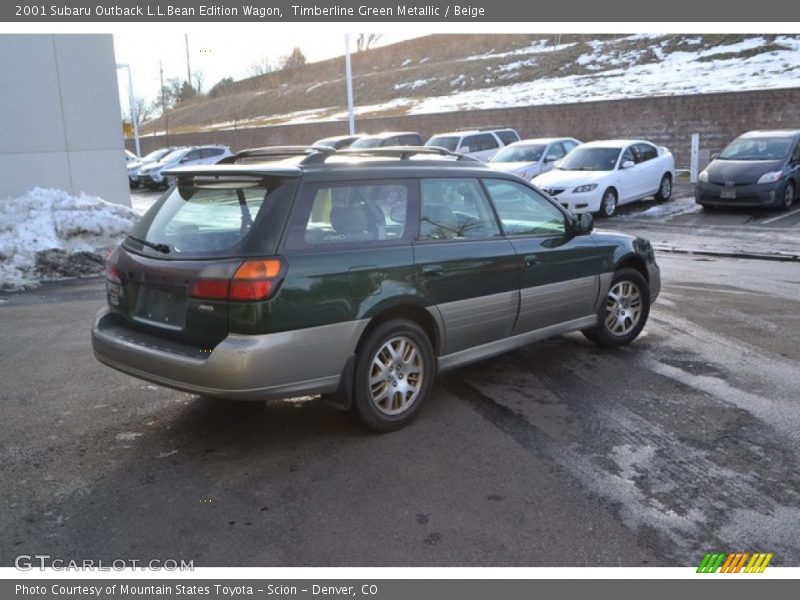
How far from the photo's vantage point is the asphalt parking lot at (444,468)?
11.1 feet

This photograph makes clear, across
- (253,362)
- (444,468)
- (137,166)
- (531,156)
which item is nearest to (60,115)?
(531,156)

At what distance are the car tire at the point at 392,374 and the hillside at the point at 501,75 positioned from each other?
28856mm

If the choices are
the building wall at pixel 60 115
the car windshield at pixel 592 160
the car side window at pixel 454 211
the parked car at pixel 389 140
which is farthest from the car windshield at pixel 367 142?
the car side window at pixel 454 211

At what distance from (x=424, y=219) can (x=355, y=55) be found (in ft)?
227

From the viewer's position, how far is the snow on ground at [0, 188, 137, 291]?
10.6 metres

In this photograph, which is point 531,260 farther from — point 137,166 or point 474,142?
point 137,166

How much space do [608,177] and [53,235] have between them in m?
11.7

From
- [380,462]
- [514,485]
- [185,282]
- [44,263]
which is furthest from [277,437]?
[44,263]

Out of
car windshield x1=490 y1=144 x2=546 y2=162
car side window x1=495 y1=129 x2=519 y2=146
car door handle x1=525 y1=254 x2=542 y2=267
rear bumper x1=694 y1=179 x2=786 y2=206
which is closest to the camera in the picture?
car door handle x1=525 y1=254 x2=542 y2=267

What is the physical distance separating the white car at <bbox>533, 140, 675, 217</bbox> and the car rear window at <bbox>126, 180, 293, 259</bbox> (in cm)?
1247

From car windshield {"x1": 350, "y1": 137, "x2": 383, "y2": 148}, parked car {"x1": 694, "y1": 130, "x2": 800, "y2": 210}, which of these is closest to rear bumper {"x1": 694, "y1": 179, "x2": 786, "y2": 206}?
parked car {"x1": 694, "y1": 130, "x2": 800, "y2": 210}

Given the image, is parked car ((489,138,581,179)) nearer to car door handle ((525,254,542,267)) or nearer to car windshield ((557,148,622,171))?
car windshield ((557,148,622,171))

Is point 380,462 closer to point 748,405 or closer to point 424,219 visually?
point 424,219

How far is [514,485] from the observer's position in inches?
155
